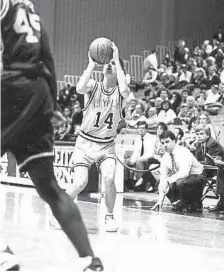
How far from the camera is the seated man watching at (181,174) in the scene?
9.95 metres

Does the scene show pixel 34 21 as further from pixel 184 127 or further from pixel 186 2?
pixel 186 2

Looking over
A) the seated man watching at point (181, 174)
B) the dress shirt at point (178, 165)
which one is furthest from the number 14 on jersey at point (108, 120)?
the dress shirt at point (178, 165)

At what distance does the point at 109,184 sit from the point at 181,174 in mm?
2862

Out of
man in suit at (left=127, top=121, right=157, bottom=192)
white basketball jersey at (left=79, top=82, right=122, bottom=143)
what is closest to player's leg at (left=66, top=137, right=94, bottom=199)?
white basketball jersey at (left=79, top=82, right=122, bottom=143)

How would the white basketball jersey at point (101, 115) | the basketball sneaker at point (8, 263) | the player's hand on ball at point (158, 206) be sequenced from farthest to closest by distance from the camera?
the player's hand on ball at point (158, 206)
the white basketball jersey at point (101, 115)
the basketball sneaker at point (8, 263)

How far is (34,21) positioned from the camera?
403 cm

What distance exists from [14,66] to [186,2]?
78.3 ft

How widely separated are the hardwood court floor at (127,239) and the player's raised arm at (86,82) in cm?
151

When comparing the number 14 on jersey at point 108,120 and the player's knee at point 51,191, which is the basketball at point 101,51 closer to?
the number 14 on jersey at point 108,120

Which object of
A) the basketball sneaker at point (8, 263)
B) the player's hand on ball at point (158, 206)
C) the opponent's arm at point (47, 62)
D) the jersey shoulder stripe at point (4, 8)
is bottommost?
the player's hand on ball at point (158, 206)

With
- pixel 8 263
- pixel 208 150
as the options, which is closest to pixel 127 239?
pixel 8 263

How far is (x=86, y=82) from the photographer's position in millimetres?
7328

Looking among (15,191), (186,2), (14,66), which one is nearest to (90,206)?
(15,191)

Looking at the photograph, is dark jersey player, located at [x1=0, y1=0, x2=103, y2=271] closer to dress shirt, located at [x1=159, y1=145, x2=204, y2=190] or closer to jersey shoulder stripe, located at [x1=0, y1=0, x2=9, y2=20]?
jersey shoulder stripe, located at [x1=0, y1=0, x2=9, y2=20]
